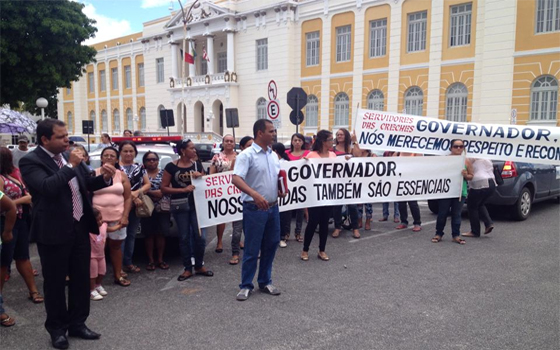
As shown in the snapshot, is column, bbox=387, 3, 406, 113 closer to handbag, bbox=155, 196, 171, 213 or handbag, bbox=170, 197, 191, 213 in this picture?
handbag, bbox=155, 196, 171, 213

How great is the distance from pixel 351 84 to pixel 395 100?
3.44 meters

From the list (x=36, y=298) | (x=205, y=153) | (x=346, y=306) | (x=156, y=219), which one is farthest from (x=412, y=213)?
(x=205, y=153)

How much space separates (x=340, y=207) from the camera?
26.8 ft

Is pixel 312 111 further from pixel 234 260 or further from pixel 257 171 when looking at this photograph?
pixel 257 171

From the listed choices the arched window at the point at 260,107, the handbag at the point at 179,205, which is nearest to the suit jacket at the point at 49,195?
the handbag at the point at 179,205

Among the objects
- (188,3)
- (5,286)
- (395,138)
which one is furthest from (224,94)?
(5,286)

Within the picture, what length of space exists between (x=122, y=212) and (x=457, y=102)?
23849 millimetres

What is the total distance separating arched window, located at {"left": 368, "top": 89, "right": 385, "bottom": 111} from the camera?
2847cm

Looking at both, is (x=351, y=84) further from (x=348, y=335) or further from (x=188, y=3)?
(x=348, y=335)

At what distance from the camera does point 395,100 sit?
2748cm

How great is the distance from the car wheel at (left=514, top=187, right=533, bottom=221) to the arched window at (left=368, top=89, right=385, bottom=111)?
19610 millimetres

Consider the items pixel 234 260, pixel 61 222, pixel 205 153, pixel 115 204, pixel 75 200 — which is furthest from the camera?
pixel 205 153

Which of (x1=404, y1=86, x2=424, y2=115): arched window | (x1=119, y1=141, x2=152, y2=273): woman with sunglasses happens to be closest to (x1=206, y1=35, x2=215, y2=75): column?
(x1=404, y1=86, x2=424, y2=115): arched window

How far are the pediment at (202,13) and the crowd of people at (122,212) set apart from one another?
30.5 metres
